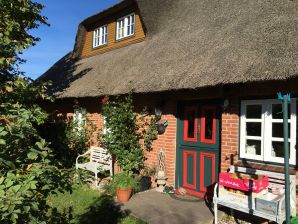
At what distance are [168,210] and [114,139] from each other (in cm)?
286

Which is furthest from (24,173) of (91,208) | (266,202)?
(91,208)

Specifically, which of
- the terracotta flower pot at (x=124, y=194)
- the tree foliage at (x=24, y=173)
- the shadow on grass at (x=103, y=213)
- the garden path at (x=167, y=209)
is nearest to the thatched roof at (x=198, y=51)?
the terracotta flower pot at (x=124, y=194)

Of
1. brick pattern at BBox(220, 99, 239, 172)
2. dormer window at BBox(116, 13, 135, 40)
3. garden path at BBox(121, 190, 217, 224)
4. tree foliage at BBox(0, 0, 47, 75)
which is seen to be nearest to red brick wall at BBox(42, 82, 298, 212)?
brick pattern at BBox(220, 99, 239, 172)

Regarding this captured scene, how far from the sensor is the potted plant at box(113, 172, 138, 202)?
7211 mm

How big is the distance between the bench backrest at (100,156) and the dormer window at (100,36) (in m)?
5.74

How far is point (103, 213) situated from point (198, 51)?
4305 millimetres

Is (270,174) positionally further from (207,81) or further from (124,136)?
(124,136)

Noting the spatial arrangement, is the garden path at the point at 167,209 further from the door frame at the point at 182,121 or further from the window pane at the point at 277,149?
the window pane at the point at 277,149

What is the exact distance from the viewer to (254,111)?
6.43 metres

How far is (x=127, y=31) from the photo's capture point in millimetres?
12734

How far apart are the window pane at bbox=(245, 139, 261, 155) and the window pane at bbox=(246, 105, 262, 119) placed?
0.48 m

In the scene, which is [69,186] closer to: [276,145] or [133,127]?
[276,145]

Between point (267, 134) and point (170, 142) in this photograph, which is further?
point (170, 142)

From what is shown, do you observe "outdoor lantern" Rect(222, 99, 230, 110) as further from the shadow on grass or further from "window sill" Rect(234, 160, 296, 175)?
the shadow on grass
